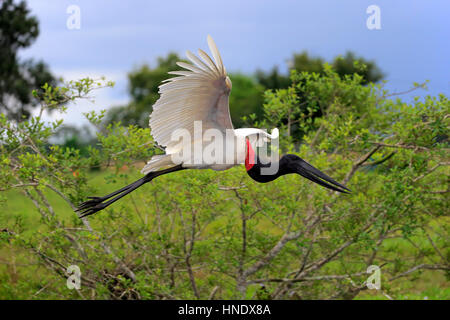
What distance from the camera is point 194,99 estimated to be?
4.70 m

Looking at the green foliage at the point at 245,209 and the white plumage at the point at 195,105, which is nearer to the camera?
the white plumage at the point at 195,105

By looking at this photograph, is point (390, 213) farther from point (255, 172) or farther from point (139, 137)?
point (139, 137)

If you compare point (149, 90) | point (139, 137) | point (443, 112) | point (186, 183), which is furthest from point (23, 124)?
point (149, 90)

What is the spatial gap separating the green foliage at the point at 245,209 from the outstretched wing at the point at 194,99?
0.80 metres

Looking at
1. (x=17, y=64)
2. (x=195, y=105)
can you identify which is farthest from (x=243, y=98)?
(x=195, y=105)

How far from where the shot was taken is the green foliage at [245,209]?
242 inches

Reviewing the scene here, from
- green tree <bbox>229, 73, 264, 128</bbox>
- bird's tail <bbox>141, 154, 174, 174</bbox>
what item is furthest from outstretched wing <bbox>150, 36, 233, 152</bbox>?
green tree <bbox>229, 73, 264, 128</bbox>

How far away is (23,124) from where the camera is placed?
6094 millimetres

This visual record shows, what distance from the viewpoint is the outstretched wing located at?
4.44m

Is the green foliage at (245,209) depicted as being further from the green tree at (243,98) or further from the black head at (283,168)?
the green tree at (243,98)

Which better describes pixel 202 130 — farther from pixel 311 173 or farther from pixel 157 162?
pixel 311 173

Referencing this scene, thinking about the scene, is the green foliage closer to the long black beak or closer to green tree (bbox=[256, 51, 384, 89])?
the long black beak

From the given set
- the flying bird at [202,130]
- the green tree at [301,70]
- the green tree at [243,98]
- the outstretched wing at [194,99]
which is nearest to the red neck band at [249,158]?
the flying bird at [202,130]
